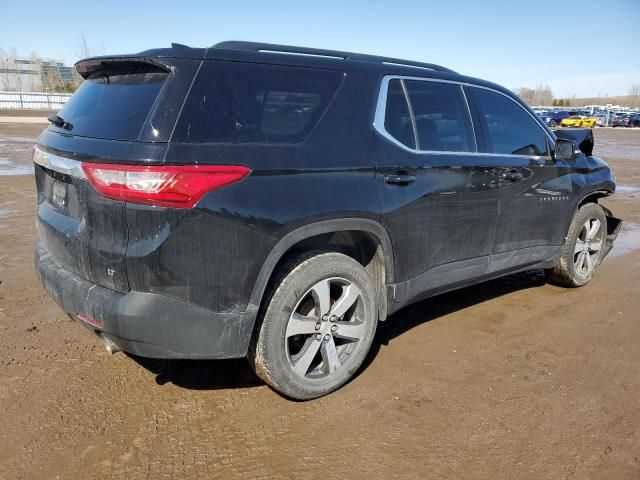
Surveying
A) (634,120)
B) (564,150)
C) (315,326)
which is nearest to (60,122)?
(315,326)

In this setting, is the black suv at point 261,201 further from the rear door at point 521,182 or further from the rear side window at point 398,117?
the rear door at point 521,182

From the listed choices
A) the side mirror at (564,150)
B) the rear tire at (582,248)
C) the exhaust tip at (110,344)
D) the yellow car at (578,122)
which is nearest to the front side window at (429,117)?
the side mirror at (564,150)

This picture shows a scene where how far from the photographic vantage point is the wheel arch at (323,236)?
268 centimetres

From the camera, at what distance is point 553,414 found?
300cm

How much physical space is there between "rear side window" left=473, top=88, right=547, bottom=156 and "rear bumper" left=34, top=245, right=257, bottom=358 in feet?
8.14

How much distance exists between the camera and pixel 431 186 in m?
3.44

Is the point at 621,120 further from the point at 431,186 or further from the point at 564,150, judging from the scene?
the point at 431,186

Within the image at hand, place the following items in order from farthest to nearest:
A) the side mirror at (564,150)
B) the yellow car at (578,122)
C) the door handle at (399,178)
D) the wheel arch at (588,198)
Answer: the yellow car at (578,122), the wheel arch at (588,198), the side mirror at (564,150), the door handle at (399,178)

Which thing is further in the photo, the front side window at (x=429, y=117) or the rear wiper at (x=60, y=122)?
the front side window at (x=429, y=117)

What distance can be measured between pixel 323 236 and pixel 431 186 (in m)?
0.84

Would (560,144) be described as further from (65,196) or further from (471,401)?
(65,196)

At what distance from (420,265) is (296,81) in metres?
1.42

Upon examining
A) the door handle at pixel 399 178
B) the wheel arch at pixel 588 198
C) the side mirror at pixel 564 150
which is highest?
the side mirror at pixel 564 150

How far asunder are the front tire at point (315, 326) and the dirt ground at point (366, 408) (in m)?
0.17
